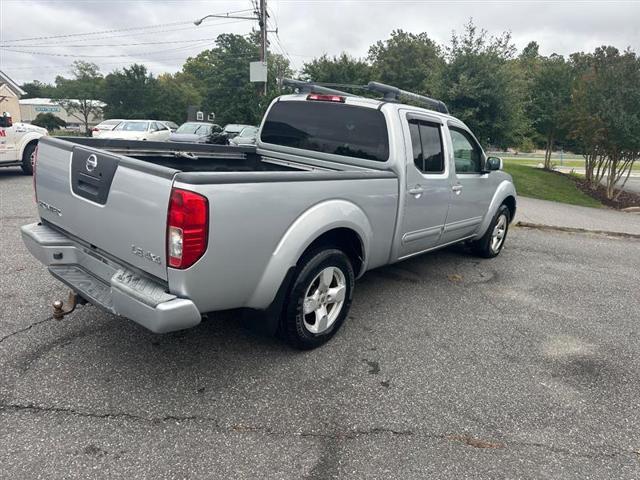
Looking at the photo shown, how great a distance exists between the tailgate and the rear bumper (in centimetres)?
9

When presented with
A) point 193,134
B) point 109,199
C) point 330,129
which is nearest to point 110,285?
point 109,199

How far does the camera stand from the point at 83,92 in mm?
55188

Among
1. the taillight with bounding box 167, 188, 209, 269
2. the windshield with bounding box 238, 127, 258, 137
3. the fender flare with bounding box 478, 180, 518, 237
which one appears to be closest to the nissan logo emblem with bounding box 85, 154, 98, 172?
the taillight with bounding box 167, 188, 209, 269

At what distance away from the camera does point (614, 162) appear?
15148 mm

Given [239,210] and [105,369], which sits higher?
[239,210]

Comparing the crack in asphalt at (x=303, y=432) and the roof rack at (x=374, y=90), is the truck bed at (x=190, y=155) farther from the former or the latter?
the crack in asphalt at (x=303, y=432)

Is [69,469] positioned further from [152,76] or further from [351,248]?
[152,76]

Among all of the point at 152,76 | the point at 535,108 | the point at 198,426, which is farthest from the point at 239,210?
the point at 152,76

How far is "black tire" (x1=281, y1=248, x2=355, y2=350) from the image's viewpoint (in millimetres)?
3070

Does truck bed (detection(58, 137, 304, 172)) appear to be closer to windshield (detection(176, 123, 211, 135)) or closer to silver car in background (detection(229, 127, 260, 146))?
silver car in background (detection(229, 127, 260, 146))

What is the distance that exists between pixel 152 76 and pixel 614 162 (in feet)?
168

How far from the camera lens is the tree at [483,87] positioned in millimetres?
13344

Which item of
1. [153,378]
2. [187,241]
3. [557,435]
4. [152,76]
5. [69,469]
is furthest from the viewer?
[152,76]

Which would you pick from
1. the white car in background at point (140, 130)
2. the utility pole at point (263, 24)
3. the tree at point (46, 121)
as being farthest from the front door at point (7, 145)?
the tree at point (46, 121)
